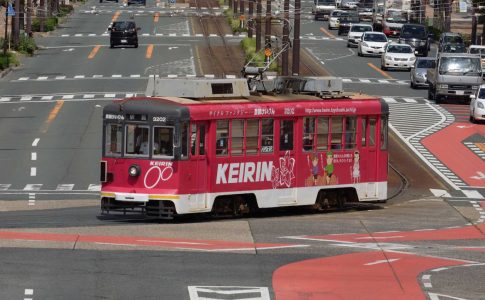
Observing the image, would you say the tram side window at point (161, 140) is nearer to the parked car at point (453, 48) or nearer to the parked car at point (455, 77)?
the parked car at point (455, 77)

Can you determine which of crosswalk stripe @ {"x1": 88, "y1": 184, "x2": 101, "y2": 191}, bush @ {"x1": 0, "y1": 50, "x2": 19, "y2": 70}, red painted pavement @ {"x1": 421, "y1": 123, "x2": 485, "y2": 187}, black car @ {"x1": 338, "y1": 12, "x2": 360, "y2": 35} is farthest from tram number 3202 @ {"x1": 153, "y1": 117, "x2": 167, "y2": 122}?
black car @ {"x1": 338, "y1": 12, "x2": 360, "y2": 35}

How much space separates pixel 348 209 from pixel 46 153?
613 inches

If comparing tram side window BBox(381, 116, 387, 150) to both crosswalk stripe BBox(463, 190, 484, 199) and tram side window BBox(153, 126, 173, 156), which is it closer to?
crosswalk stripe BBox(463, 190, 484, 199)

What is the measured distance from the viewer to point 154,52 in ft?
287

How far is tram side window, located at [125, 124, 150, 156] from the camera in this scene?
29859 millimetres

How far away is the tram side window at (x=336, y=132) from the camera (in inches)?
1284

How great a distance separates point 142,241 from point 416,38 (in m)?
64.6

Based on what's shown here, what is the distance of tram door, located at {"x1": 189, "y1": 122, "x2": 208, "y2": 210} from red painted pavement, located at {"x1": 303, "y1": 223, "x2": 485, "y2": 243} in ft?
10.7

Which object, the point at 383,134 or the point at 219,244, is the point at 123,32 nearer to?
the point at 383,134

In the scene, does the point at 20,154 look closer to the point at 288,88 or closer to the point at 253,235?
the point at 288,88

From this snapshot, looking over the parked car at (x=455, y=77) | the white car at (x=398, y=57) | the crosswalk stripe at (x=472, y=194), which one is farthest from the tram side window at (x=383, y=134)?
the white car at (x=398, y=57)

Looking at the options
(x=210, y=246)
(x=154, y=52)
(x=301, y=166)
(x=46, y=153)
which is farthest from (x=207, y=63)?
(x=210, y=246)

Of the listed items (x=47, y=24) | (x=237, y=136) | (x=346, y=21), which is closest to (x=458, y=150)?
(x=237, y=136)

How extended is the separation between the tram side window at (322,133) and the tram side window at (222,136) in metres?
2.80
